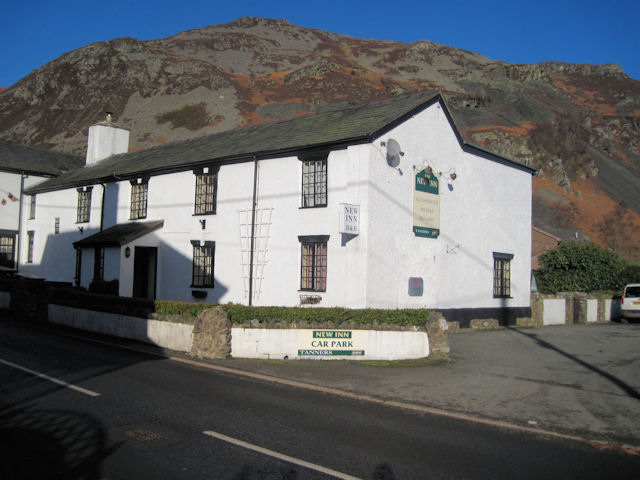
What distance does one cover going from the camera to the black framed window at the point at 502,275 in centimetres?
2466

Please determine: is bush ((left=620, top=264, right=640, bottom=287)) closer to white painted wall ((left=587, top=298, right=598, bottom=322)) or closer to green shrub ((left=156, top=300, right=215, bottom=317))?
white painted wall ((left=587, top=298, right=598, bottom=322))

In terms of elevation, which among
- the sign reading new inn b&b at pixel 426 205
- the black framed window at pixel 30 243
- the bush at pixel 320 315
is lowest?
the bush at pixel 320 315

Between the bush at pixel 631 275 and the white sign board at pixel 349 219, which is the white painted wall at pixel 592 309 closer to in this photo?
the bush at pixel 631 275

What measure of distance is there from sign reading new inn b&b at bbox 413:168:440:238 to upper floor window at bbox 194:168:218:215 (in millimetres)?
8321

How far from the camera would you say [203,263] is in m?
23.2

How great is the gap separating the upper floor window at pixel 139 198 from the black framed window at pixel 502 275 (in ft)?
53.0

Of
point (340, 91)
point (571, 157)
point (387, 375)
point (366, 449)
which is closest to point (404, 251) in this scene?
point (387, 375)

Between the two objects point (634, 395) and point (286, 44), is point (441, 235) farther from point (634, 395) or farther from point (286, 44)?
point (286, 44)

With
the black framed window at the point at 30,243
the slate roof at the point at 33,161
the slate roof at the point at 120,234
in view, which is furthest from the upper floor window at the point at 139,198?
the slate roof at the point at 33,161

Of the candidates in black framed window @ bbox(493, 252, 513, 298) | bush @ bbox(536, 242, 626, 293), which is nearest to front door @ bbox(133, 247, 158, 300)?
black framed window @ bbox(493, 252, 513, 298)

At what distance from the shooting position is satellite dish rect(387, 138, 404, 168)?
18.9 meters

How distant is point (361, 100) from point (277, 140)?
280 ft

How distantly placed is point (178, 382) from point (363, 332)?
508 centimetres

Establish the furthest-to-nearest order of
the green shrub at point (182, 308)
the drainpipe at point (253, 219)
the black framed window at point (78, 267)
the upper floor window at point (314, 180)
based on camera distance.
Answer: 1. the black framed window at point (78, 267)
2. the drainpipe at point (253, 219)
3. the upper floor window at point (314, 180)
4. the green shrub at point (182, 308)
